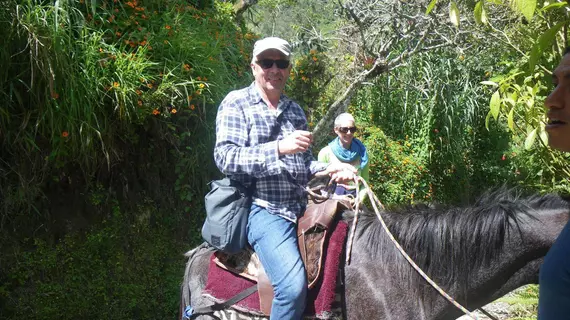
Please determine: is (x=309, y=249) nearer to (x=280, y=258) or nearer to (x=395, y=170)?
(x=280, y=258)

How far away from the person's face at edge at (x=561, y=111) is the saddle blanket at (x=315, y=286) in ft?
5.73

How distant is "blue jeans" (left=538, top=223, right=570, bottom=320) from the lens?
1228 millimetres

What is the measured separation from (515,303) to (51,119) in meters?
5.21

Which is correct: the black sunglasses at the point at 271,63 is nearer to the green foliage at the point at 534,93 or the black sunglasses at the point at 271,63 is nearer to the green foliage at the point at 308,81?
the green foliage at the point at 534,93

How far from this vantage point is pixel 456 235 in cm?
294

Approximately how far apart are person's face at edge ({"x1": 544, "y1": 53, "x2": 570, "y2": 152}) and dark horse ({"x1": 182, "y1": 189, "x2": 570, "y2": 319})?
1.42 metres

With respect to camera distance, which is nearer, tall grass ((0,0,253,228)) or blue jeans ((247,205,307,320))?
blue jeans ((247,205,307,320))

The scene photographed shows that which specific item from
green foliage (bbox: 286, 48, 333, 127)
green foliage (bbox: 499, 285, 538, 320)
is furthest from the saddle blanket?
green foliage (bbox: 286, 48, 333, 127)

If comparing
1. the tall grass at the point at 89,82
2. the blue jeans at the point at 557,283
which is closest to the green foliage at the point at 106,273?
the tall grass at the point at 89,82

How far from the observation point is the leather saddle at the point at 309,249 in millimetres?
3111

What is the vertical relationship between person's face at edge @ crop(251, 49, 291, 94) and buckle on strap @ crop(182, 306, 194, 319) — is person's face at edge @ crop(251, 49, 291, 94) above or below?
above

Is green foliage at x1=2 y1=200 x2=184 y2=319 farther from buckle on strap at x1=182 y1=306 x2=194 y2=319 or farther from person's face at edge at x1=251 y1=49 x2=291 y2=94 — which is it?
person's face at edge at x1=251 y1=49 x2=291 y2=94

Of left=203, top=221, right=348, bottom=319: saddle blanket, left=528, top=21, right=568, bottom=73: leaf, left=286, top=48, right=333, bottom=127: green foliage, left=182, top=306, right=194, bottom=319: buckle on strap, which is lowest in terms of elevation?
left=182, top=306, right=194, bottom=319: buckle on strap

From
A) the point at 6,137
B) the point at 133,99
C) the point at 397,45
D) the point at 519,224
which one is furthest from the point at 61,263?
the point at 397,45
